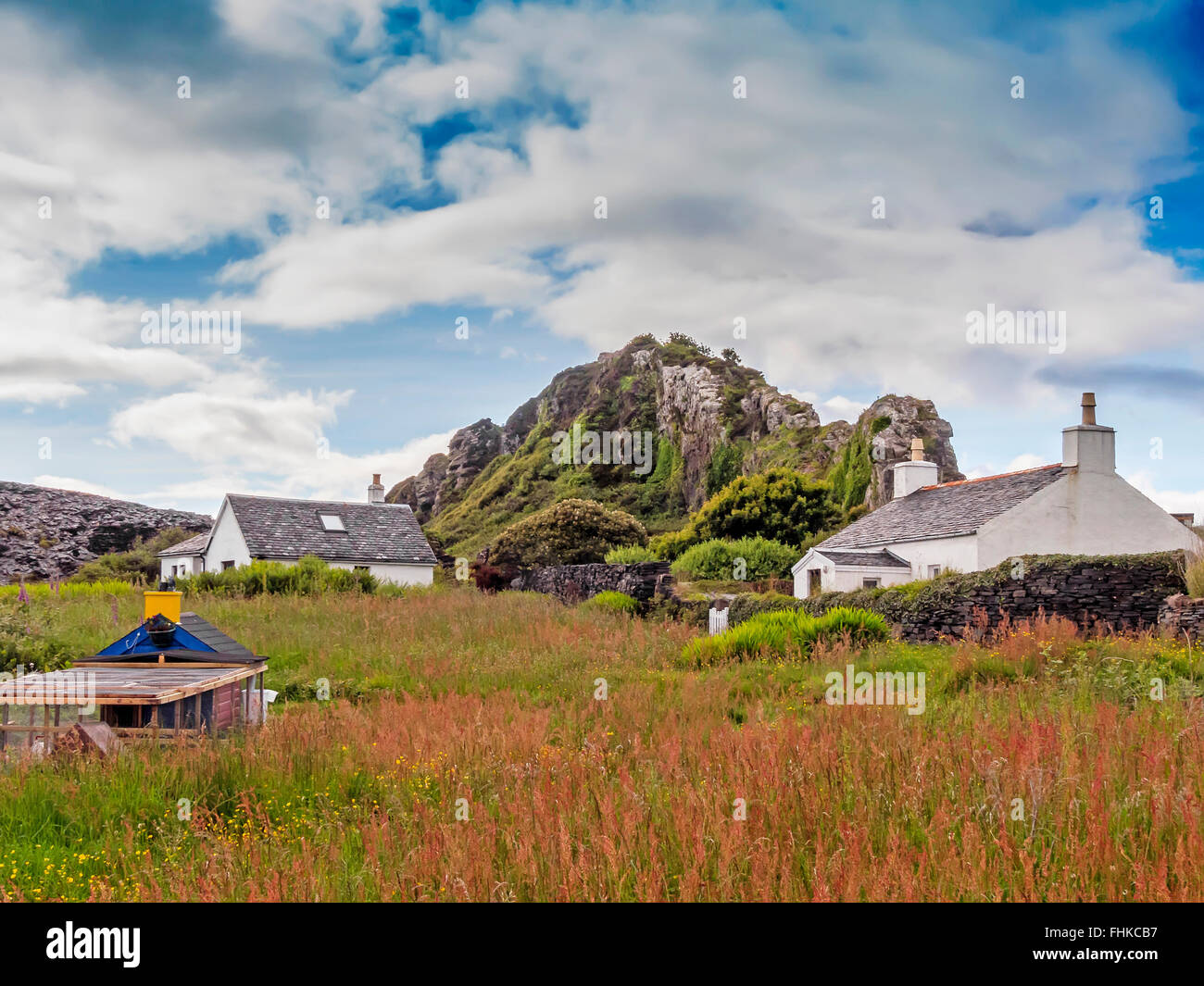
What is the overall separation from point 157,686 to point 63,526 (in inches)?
1633

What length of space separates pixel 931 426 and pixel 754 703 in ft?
121

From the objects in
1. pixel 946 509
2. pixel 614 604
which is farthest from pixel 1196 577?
pixel 946 509

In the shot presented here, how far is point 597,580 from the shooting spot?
88.6 ft

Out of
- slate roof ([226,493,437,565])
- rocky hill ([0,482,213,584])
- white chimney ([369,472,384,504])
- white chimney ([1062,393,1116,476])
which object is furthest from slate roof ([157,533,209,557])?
white chimney ([1062,393,1116,476])

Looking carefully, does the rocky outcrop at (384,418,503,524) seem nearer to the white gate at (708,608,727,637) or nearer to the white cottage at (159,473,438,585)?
the white cottage at (159,473,438,585)

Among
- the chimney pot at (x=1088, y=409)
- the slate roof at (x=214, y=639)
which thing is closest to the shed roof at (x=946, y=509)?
the chimney pot at (x=1088, y=409)

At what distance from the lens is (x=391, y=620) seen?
16500 mm

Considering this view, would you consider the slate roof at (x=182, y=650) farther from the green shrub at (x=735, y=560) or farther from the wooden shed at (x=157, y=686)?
the green shrub at (x=735, y=560)

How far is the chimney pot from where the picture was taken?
25859 mm

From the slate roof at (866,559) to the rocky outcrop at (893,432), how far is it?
10576 millimetres

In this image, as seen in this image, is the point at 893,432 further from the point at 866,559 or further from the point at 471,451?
the point at 471,451
